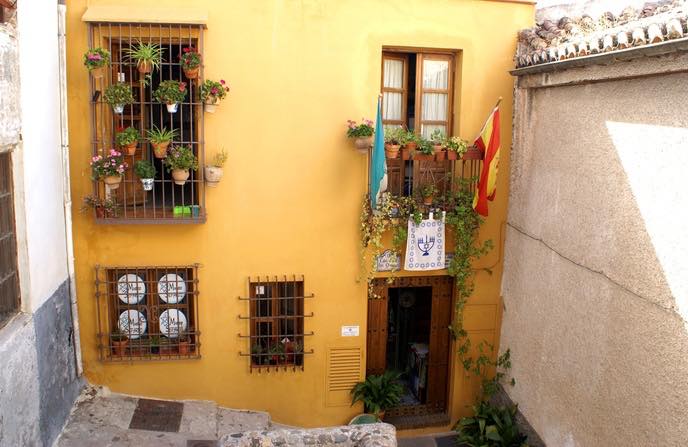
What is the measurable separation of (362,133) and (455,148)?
3.87 feet

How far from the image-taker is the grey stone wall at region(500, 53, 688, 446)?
204 inches

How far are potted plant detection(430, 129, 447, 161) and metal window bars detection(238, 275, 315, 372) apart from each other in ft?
7.68

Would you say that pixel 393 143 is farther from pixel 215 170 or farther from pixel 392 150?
pixel 215 170

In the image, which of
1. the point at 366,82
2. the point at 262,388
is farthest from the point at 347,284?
the point at 366,82

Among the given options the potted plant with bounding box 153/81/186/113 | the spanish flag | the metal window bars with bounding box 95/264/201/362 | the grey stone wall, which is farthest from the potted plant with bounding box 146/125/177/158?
the grey stone wall

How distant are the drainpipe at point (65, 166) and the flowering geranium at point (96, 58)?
33cm

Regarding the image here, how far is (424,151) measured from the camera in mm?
7547

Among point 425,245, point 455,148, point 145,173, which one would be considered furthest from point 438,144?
point 145,173

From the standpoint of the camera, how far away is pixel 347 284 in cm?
812

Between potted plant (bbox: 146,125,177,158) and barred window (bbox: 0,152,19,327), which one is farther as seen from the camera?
potted plant (bbox: 146,125,177,158)

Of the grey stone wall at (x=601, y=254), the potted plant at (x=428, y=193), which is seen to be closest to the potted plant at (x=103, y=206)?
the potted plant at (x=428, y=193)

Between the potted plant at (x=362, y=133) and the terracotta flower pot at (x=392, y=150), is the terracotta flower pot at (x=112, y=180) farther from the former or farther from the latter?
the terracotta flower pot at (x=392, y=150)

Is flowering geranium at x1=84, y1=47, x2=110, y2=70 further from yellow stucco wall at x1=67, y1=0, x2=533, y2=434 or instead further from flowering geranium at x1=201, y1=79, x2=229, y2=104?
flowering geranium at x1=201, y1=79, x2=229, y2=104

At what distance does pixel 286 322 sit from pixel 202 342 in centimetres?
111
